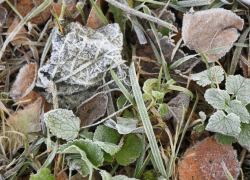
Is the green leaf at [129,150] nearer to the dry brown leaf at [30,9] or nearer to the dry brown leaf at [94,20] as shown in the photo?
the dry brown leaf at [94,20]

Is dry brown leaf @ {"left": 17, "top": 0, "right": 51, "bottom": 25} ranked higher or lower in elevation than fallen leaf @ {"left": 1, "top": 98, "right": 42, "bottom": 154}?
higher

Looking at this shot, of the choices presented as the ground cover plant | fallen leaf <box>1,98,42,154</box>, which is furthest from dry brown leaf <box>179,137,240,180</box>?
fallen leaf <box>1,98,42,154</box>

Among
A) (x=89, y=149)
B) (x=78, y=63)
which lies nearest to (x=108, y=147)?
(x=89, y=149)

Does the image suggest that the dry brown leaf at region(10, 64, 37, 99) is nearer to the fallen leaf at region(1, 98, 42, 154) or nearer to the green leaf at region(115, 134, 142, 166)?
the fallen leaf at region(1, 98, 42, 154)

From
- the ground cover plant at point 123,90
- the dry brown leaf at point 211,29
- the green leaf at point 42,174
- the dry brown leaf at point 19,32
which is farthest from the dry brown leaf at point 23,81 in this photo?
the dry brown leaf at point 211,29

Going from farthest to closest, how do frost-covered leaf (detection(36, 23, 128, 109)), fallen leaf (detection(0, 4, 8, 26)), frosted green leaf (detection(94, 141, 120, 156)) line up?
fallen leaf (detection(0, 4, 8, 26))
frost-covered leaf (detection(36, 23, 128, 109))
frosted green leaf (detection(94, 141, 120, 156))

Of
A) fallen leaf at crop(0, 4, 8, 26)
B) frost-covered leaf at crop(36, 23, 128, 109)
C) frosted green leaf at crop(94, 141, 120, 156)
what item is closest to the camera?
frosted green leaf at crop(94, 141, 120, 156)
